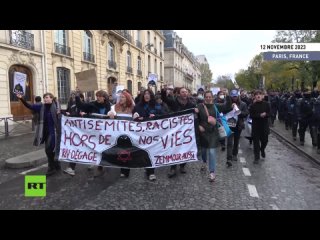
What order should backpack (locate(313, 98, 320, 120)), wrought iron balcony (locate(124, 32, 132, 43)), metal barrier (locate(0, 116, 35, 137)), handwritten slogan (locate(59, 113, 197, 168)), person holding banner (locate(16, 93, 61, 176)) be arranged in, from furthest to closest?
wrought iron balcony (locate(124, 32, 132, 43)) → metal barrier (locate(0, 116, 35, 137)) → backpack (locate(313, 98, 320, 120)) → person holding banner (locate(16, 93, 61, 176)) → handwritten slogan (locate(59, 113, 197, 168))

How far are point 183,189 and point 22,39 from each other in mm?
13892

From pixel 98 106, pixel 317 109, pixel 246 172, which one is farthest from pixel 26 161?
pixel 317 109

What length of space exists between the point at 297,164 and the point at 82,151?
5257 millimetres

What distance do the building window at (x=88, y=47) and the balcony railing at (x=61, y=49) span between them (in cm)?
229

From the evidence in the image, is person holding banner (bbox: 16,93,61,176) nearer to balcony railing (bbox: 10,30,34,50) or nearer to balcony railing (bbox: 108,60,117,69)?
balcony railing (bbox: 10,30,34,50)

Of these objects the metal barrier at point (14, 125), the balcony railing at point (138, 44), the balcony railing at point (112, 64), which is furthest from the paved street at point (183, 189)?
the balcony railing at point (138, 44)

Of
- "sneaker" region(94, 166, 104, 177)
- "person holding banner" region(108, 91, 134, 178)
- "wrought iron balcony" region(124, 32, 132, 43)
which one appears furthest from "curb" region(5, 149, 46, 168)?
"wrought iron balcony" region(124, 32, 132, 43)

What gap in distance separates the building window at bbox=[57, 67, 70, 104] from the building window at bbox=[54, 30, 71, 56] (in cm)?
116

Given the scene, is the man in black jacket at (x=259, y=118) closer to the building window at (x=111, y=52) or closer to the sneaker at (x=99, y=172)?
the sneaker at (x=99, y=172)

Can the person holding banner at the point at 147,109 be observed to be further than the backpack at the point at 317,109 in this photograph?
No

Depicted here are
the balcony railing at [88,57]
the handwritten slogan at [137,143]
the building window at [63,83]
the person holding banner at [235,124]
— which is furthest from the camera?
the balcony railing at [88,57]

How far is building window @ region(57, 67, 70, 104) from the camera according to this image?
59.7ft

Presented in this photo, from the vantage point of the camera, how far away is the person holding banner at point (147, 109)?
210 inches

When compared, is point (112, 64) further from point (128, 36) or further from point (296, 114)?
point (296, 114)
